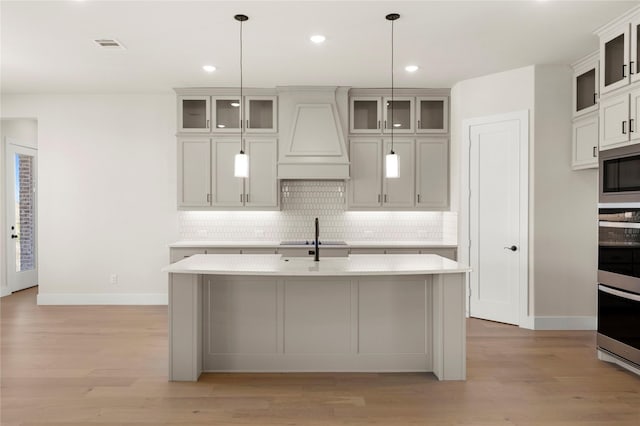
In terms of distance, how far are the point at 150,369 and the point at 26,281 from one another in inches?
200

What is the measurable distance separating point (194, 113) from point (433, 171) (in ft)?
10.7

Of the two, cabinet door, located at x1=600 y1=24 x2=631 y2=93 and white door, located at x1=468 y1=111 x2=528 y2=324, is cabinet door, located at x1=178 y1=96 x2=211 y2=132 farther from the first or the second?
cabinet door, located at x1=600 y1=24 x2=631 y2=93

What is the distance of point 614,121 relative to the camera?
3.78 m

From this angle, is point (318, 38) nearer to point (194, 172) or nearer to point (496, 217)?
point (194, 172)

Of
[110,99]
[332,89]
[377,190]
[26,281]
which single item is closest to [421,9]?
[332,89]

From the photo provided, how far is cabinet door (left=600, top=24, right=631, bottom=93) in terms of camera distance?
3.69 meters

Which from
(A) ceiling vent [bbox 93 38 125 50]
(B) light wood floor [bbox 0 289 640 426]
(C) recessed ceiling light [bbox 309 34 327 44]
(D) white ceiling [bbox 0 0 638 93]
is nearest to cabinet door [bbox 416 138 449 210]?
(D) white ceiling [bbox 0 0 638 93]

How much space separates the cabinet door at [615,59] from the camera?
12.1 ft

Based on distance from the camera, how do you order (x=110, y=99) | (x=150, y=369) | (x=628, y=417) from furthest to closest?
(x=110, y=99), (x=150, y=369), (x=628, y=417)

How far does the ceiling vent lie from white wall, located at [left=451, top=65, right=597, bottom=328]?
4306mm

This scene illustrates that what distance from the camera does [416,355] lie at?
3719 mm

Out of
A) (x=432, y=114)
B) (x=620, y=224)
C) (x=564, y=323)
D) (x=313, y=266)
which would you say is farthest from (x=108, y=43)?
(x=564, y=323)

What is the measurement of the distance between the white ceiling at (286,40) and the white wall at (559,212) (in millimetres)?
503

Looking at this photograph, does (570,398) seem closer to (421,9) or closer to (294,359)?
(294,359)
